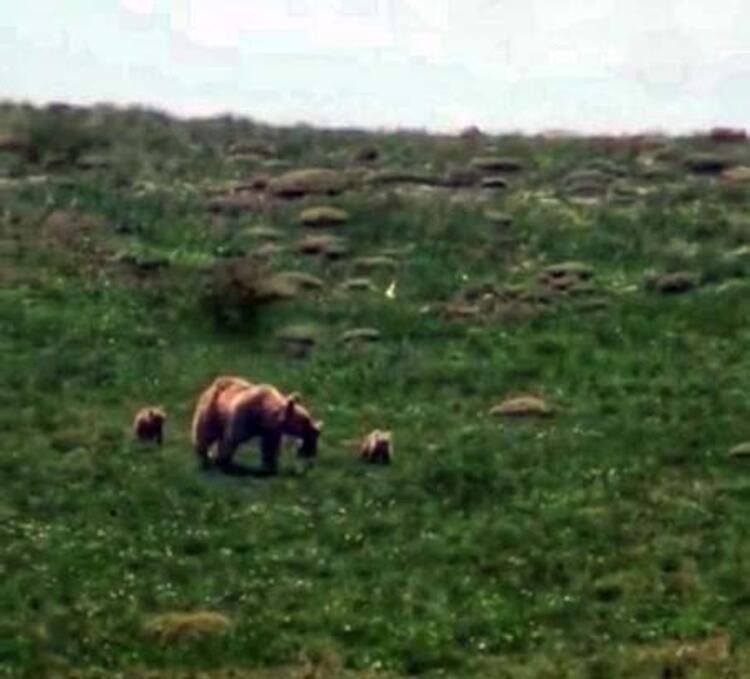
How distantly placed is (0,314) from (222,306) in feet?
10.4

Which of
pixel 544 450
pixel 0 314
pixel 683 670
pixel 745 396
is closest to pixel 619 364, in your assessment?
pixel 745 396

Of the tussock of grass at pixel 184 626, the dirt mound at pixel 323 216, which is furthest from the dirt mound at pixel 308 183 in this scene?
the tussock of grass at pixel 184 626

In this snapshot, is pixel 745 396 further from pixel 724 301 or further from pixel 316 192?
pixel 316 192

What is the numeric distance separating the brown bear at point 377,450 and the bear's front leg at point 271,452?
0.98 m

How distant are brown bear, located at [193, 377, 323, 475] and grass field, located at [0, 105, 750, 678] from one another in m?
0.32

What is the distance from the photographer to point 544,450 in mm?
30688

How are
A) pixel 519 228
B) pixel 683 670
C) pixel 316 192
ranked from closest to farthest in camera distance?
pixel 683 670 → pixel 519 228 → pixel 316 192

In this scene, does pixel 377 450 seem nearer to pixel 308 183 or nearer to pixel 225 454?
pixel 225 454

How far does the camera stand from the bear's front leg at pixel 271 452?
97.9 feet

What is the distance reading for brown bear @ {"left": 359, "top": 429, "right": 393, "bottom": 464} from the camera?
98.3ft

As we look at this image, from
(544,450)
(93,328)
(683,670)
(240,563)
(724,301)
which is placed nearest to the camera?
(683,670)

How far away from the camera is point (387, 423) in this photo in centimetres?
3225

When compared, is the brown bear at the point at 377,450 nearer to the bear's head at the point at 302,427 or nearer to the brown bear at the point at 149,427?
the bear's head at the point at 302,427

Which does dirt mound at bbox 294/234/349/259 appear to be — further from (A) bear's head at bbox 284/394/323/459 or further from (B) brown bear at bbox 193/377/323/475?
(B) brown bear at bbox 193/377/323/475
